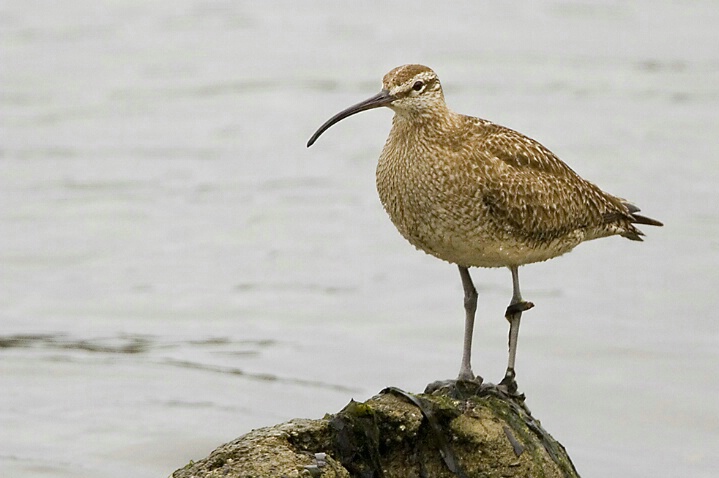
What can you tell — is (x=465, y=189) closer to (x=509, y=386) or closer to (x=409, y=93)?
(x=409, y=93)

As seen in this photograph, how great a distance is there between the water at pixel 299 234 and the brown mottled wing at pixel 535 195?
11.4 feet

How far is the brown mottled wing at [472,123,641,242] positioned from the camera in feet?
33.9

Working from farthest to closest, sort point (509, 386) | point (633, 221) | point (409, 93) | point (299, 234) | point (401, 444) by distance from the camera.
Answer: point (299, 234) → point (633, 221) → point (409, 93) → point (509, 386) → point (401, 444)

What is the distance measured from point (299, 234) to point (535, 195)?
10.5m

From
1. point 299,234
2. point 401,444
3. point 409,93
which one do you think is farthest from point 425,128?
point 299,234

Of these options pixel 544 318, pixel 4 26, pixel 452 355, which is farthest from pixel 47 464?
pixel 4 26

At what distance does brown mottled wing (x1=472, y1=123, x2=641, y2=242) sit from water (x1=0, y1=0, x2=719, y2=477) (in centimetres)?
346

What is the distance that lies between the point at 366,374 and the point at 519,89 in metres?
11.3

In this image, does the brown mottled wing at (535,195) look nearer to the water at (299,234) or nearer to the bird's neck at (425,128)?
the bird's neck at (425,128)

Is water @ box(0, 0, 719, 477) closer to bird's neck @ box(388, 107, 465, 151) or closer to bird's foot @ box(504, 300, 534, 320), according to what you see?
bird's foot @ box(504, 300, 534, 320)

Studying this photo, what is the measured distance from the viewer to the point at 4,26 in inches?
1167

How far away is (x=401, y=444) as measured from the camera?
8852 millimetres

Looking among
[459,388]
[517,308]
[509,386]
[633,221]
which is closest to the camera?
[459,388]

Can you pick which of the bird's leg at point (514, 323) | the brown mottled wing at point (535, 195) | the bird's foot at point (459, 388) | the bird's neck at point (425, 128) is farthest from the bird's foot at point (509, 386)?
the bird's neck at point (425, 128)
